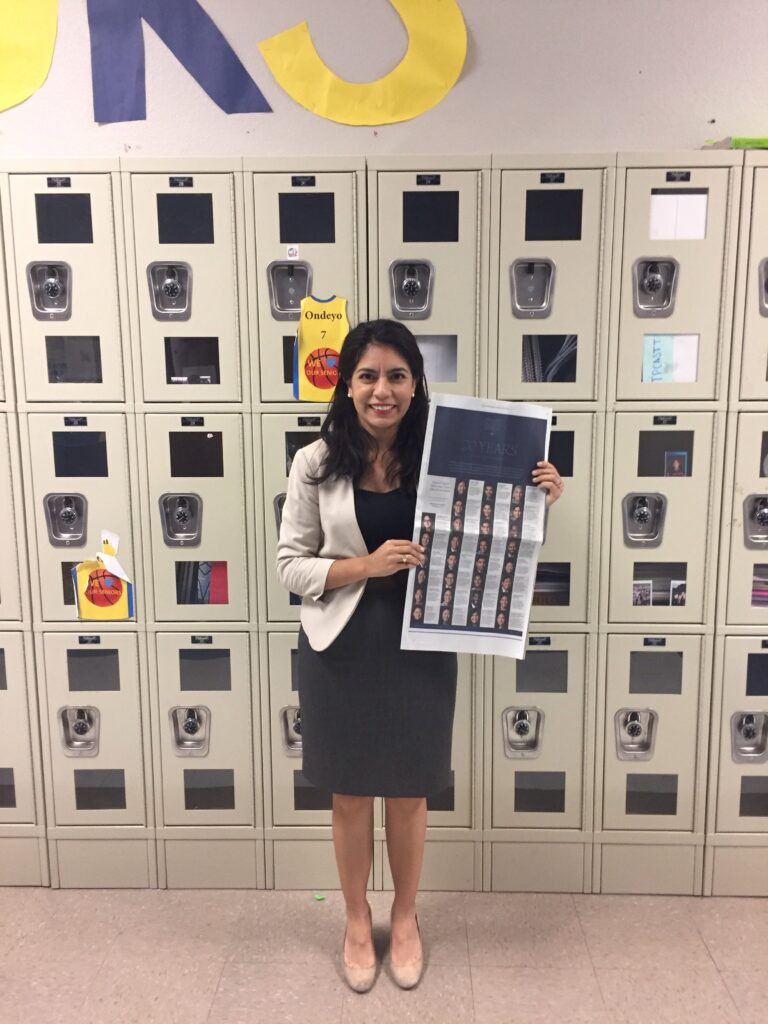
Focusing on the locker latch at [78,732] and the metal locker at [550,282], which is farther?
the locker latch at [78,732]

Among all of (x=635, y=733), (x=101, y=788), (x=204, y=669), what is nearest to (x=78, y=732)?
(x=101, y=788)

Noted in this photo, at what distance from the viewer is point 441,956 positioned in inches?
78.7

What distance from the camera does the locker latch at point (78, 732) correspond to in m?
2.28

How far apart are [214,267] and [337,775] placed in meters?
1.44

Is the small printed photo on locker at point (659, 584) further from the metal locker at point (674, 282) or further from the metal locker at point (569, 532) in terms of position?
the metal locker at point (674, 282)

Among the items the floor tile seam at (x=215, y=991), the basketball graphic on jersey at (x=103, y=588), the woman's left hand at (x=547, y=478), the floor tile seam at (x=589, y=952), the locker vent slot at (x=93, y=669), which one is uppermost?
the woman's left hand at (x=547, y=478)

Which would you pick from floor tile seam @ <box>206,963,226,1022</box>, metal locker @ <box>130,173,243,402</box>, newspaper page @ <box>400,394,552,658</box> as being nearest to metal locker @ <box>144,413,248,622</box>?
metal locker @ <box>130,173,243,402</box>

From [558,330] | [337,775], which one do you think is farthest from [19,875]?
[558,330]

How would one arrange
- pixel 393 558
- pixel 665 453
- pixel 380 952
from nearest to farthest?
pixel 393 558
pixel 380 952
pixel 665 453

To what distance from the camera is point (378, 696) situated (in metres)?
1.76

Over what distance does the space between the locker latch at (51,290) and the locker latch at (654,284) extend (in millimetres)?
1644

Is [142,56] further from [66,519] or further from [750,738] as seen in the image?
[750,738]

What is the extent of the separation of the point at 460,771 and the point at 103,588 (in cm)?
125

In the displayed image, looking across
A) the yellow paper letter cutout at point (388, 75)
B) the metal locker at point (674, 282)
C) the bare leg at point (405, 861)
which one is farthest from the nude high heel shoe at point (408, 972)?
the yellow paper letter cutout at point (388, 75)
